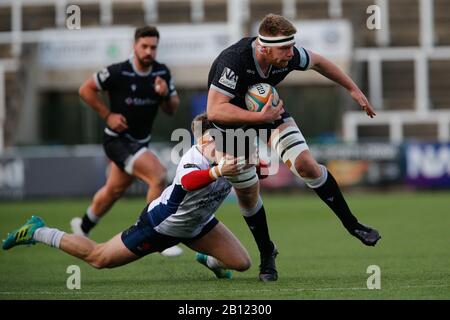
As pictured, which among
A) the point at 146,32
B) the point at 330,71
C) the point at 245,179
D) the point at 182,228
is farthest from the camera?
the point at 146,32

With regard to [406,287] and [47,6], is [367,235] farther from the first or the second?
[47,6]

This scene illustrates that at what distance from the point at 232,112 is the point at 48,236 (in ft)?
6.25

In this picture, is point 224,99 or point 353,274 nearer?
point 224,99

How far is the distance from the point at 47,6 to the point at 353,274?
20051 millimetres

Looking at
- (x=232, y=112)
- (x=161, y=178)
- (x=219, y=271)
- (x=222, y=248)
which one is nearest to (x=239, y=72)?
(x=232, y=112)

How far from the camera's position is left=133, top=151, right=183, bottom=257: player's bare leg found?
10570mm

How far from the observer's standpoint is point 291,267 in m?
9.19

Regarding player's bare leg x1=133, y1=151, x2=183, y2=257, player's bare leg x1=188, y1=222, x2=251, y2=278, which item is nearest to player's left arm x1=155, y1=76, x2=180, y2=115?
player's bare leg x1=133, y1=151, x2=183, y2=257

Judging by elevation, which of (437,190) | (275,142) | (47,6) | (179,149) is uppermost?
(47,6)

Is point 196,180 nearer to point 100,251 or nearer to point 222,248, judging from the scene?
point 222,248

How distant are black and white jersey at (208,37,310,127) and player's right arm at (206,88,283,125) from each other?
66mm

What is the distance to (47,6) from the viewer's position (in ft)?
88.1

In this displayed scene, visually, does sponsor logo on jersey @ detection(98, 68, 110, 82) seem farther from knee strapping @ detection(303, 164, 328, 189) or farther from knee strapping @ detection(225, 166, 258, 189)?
knee strapping @ detection(303, 164, 328, 189)
